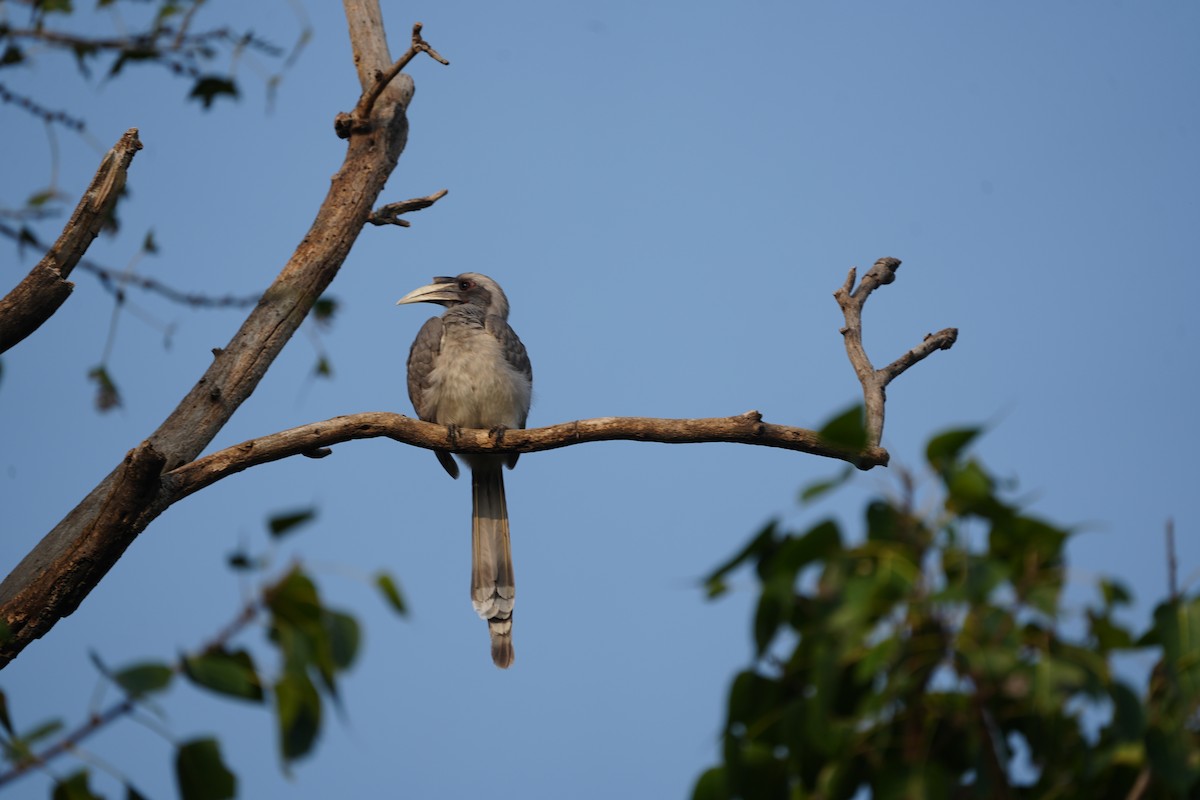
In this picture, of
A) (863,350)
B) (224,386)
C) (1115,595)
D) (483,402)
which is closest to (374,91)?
(224,386)

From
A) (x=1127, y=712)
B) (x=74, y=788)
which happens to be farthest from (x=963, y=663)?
(x=74, y=788)

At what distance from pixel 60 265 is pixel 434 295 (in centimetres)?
300

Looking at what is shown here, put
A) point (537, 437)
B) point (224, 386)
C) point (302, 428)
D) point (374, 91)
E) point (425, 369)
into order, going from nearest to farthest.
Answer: point (302, 428), point (224, 386), point (537, 437), point (374, 91), point (425, 369)

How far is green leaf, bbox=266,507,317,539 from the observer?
1.63 meters

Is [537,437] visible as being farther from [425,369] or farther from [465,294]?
[465,294]

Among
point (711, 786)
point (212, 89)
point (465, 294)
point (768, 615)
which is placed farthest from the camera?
point (465, 294)

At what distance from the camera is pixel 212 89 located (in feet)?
13.3

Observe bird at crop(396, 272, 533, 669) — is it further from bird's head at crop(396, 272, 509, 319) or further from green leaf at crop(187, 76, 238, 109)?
green leaf at crop(187, 76, 238, 109)

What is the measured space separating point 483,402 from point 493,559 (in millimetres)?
786

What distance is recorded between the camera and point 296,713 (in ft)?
5.36

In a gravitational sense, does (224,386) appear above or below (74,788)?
above

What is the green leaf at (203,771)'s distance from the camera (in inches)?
69.7

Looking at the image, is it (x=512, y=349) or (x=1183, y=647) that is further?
(x=512, y=349)

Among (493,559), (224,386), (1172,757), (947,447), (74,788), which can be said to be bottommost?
(1172,757)
